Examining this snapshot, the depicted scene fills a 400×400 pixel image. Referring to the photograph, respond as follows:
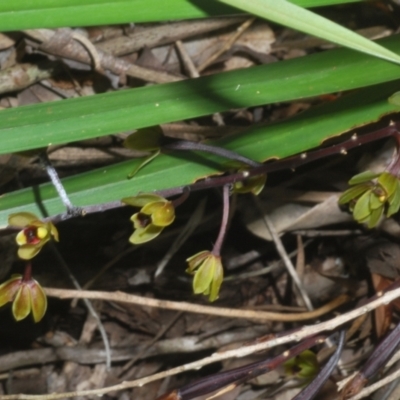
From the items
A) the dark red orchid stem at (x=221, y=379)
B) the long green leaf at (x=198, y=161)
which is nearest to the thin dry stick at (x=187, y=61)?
the long green leaf at (x=198, y=161)

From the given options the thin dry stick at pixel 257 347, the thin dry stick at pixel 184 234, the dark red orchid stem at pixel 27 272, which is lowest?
the thin dry stick at pixel 257 347

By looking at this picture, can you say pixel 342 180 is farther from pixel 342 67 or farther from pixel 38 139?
pixel 38 139

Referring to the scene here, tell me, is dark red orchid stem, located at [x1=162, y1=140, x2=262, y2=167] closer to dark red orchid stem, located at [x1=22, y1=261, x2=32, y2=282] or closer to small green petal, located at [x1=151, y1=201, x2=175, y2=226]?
small green petal, located at [x1=151, y1=201, x2=175, y2=226]

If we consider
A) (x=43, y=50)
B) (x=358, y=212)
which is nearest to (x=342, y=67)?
(x=358, y=212)

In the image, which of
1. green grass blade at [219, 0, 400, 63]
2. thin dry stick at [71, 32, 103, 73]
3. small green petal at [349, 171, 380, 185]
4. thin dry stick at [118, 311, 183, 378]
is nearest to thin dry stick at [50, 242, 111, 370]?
thin dry stick at [118, 311, 183, 378]

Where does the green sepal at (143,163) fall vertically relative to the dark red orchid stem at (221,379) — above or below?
above

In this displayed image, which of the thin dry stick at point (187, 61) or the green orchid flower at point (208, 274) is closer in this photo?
the green orchid flower at point (208, 274)

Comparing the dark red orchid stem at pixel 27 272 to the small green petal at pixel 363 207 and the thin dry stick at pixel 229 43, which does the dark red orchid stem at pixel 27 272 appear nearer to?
the small green petal at pixel 363 207

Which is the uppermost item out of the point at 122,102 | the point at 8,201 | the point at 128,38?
the point at 128,38
